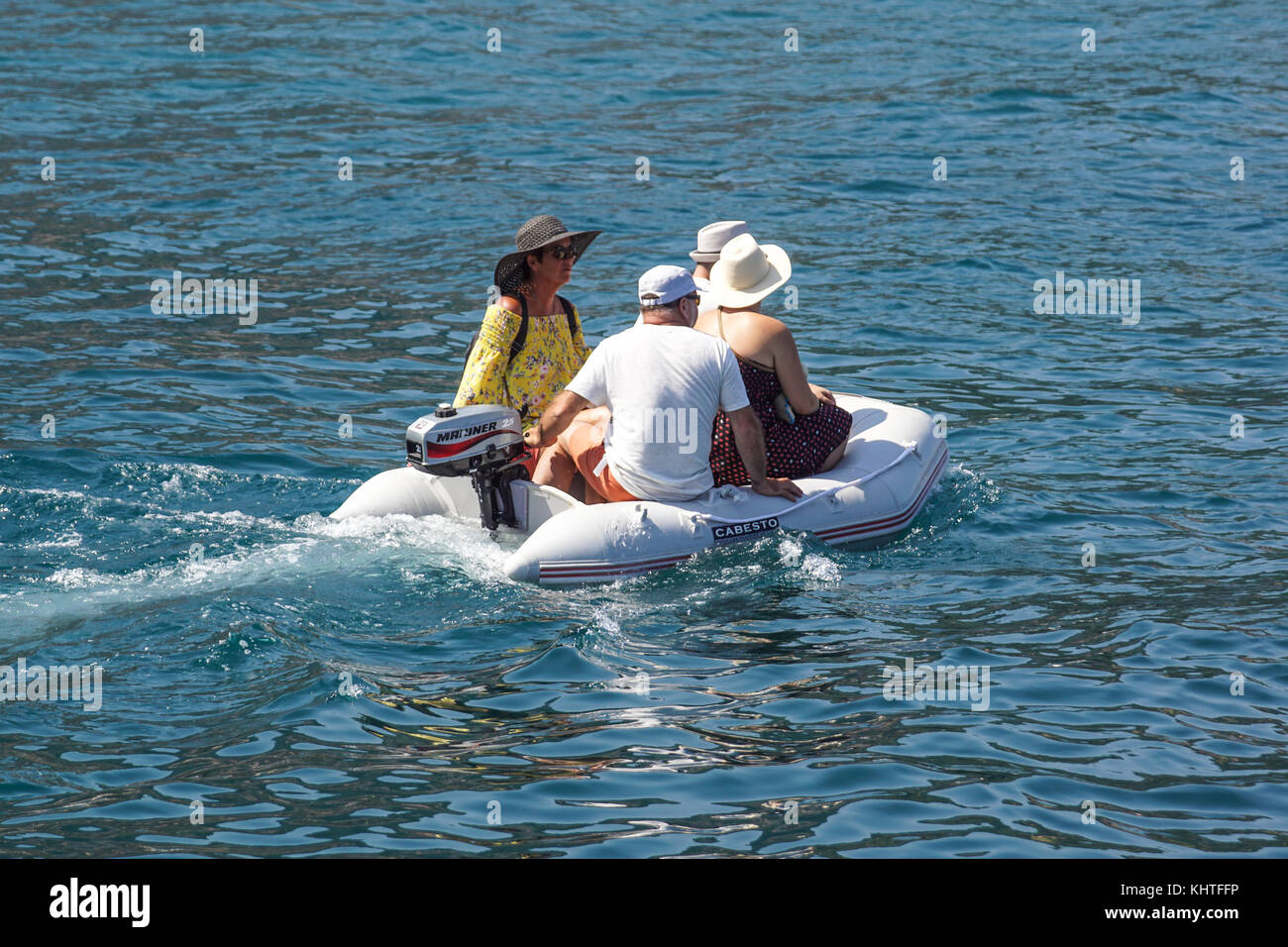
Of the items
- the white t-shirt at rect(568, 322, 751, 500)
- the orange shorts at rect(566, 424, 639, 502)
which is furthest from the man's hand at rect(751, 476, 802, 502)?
the orange shorts at rect(566, 424, 639, 502)

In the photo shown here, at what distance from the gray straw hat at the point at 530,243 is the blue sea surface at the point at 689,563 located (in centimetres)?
123

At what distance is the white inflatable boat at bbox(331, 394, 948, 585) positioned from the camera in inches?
277

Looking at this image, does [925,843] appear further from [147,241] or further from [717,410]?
[147,241]

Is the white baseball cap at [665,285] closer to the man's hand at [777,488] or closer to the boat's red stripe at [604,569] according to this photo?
the man's hand at [777,488]

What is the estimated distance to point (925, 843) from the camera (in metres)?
4.89

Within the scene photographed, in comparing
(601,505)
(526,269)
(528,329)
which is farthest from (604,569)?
(526,269)

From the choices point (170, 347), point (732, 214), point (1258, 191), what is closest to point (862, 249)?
point (732, 214)

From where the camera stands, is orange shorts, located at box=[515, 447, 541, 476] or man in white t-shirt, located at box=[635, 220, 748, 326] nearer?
orange shorts, located at box=[515, 447, 541, 476]

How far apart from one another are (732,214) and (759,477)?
769cm

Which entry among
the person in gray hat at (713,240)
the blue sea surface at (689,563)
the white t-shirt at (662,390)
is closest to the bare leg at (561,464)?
the white t-shirt at (662,390)

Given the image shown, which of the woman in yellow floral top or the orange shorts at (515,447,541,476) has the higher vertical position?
the woman in yellow floral top

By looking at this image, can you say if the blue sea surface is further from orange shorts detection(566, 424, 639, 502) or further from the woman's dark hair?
the woman's dark hair

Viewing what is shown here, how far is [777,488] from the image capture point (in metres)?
7.50
